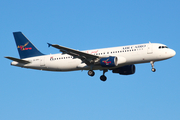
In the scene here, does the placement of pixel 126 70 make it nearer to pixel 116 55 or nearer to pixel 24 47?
pixel 116 55

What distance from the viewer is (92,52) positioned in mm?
46500

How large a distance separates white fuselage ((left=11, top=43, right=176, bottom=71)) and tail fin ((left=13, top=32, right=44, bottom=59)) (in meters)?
2.03

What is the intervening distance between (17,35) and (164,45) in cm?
2489

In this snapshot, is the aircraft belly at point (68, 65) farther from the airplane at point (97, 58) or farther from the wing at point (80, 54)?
the wing at point (80, 54)

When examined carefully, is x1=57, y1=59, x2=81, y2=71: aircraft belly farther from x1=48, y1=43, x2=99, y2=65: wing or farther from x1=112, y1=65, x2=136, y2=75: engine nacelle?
x1=112, y1=65, x2=136, y2=75: engine nacelle

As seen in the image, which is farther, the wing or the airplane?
the airplane

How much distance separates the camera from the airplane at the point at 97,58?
43562mm

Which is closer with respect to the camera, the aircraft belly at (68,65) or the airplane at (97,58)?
the airplane at (97,58)

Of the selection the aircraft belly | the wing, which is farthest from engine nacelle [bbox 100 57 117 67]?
the aircraft belly

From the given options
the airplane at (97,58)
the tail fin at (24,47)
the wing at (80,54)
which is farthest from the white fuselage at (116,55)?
the tail fin at (24,47)

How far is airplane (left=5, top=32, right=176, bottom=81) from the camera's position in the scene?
43562 millimetres

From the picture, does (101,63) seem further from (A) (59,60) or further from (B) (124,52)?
(A) (59,60)

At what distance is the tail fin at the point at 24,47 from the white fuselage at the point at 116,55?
6.65ft

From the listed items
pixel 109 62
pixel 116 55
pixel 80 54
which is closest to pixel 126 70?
pixel 116 55
